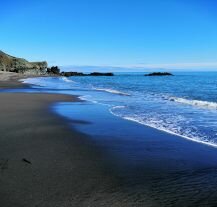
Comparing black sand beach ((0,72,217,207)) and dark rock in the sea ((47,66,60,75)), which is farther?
dark rock in the sea ((47,66,60,75))

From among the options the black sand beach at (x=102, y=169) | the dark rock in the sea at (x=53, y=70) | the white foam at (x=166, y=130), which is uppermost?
the black sand beach at (x=102, y=169)

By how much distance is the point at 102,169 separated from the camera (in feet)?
20.6

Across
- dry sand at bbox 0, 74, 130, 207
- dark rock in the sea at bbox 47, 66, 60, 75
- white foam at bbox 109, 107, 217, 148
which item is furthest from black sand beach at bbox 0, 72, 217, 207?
dark rock in the sea at bbox 47, 66, 60, 75

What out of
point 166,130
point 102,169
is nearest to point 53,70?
point 166,130

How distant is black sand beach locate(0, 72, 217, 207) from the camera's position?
15.8ft

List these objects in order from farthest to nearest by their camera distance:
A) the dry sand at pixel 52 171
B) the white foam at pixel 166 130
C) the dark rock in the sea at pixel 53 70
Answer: the dark rock in the sea at pixel 53 70 → the white foam at pixel 166 130 → the dry sand at pixel 52 171

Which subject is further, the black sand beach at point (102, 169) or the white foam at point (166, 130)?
the white foam at point (166, 130)

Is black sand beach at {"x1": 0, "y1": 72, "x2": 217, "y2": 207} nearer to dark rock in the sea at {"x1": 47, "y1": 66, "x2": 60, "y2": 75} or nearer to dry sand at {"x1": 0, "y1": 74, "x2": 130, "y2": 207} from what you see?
dry sand at {"x1": 0, "y1": 74, "x2": 130, "y2": 207}

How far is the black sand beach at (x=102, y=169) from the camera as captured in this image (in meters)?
4.82

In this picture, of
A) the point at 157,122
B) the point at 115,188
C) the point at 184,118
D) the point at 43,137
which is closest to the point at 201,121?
the point at 184,118

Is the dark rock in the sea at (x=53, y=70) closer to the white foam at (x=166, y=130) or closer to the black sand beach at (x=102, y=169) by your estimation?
the white foam at (x=166, y=130)

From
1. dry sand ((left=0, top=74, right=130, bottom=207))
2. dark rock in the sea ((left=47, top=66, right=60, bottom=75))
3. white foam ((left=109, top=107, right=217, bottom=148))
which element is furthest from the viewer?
dark rock in the sea ((left=47, top=66, right=60, bottom=75))

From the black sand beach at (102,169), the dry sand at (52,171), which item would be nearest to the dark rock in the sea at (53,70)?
the black sand beach at (102,169)

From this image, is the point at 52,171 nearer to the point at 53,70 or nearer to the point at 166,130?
the point at 166,130
